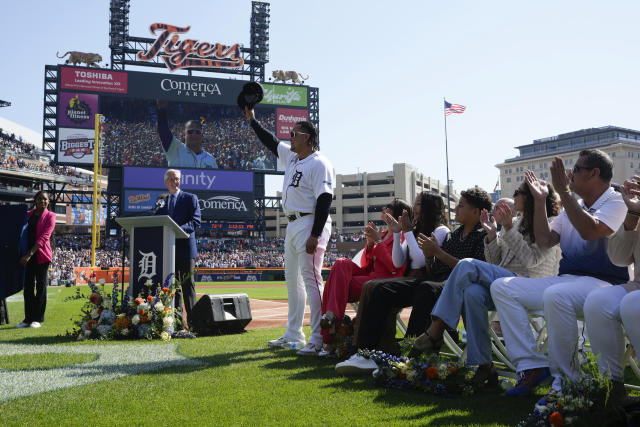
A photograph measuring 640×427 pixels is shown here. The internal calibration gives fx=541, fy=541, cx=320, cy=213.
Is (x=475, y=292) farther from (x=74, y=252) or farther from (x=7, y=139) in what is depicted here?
(x=7, y=139)

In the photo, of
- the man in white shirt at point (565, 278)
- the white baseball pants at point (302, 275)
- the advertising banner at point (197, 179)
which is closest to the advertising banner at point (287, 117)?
the advertising banner at point (197, 179)

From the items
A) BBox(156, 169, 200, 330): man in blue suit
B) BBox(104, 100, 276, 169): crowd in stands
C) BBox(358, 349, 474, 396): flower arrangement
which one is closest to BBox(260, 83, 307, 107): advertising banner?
BBox(104, 100, 276, 169): crowd in stands

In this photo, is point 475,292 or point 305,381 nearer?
point 475,292

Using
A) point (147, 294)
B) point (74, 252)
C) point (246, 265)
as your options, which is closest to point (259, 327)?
point (147, 294)

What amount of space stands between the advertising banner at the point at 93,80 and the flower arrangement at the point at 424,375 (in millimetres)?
46567

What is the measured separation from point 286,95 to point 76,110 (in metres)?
17.8

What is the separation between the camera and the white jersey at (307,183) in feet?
18.1

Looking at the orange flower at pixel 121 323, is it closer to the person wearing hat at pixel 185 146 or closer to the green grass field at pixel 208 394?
the green grass field at pixel 208 394

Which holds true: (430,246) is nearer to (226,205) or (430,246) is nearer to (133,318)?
(133,318)

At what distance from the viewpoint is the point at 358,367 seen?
160 inches

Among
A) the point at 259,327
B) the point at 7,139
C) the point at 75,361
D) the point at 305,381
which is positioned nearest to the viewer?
the point at 305,381

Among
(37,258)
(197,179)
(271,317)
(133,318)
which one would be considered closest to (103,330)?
(133,318)

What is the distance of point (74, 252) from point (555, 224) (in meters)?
47.0

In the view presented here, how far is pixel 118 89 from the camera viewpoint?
149 ft
